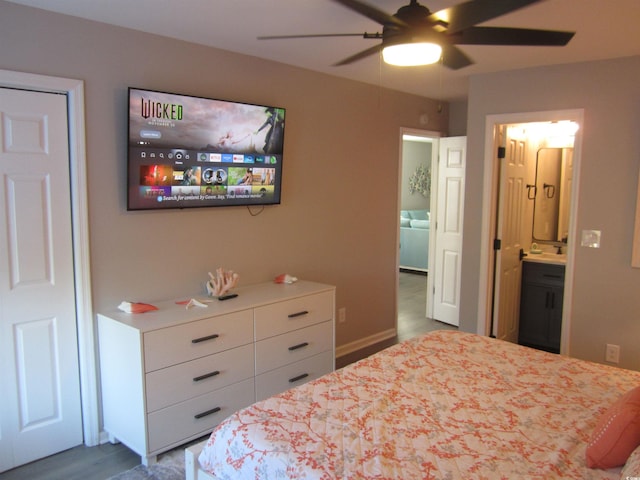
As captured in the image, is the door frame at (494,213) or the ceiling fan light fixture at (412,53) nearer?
the ceiling fan light fixture at (412,53)

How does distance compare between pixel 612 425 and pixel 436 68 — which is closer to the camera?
pixel 612 425

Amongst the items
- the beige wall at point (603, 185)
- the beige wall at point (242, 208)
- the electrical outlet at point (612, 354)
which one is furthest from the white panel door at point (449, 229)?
the electrical outlet at point (612, 354)

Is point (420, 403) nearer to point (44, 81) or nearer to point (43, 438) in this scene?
point (43, 438)

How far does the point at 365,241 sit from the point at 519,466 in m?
3.13

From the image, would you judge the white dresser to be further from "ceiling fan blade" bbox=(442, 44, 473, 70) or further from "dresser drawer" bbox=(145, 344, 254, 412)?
"ceiling fan blade" bbox=(442, 44, 473, 70)

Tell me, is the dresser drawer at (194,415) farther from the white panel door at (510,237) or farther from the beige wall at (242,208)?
the white panel door at (510,237)

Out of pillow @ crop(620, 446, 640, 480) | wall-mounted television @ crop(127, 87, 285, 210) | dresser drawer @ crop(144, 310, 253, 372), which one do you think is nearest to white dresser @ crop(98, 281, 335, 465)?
dresser drawer @ crop(144, 310, 253, 372)

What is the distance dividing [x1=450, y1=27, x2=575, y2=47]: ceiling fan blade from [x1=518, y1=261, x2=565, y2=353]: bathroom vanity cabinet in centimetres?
284

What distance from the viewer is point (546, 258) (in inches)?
182

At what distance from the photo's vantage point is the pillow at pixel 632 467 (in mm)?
1420

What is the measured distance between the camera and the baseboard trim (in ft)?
14.7

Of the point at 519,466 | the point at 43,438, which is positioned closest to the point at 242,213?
the point at 43,438

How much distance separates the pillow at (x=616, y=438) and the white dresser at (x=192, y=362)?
1.99 metres

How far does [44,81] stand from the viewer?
A: 2.61 m
